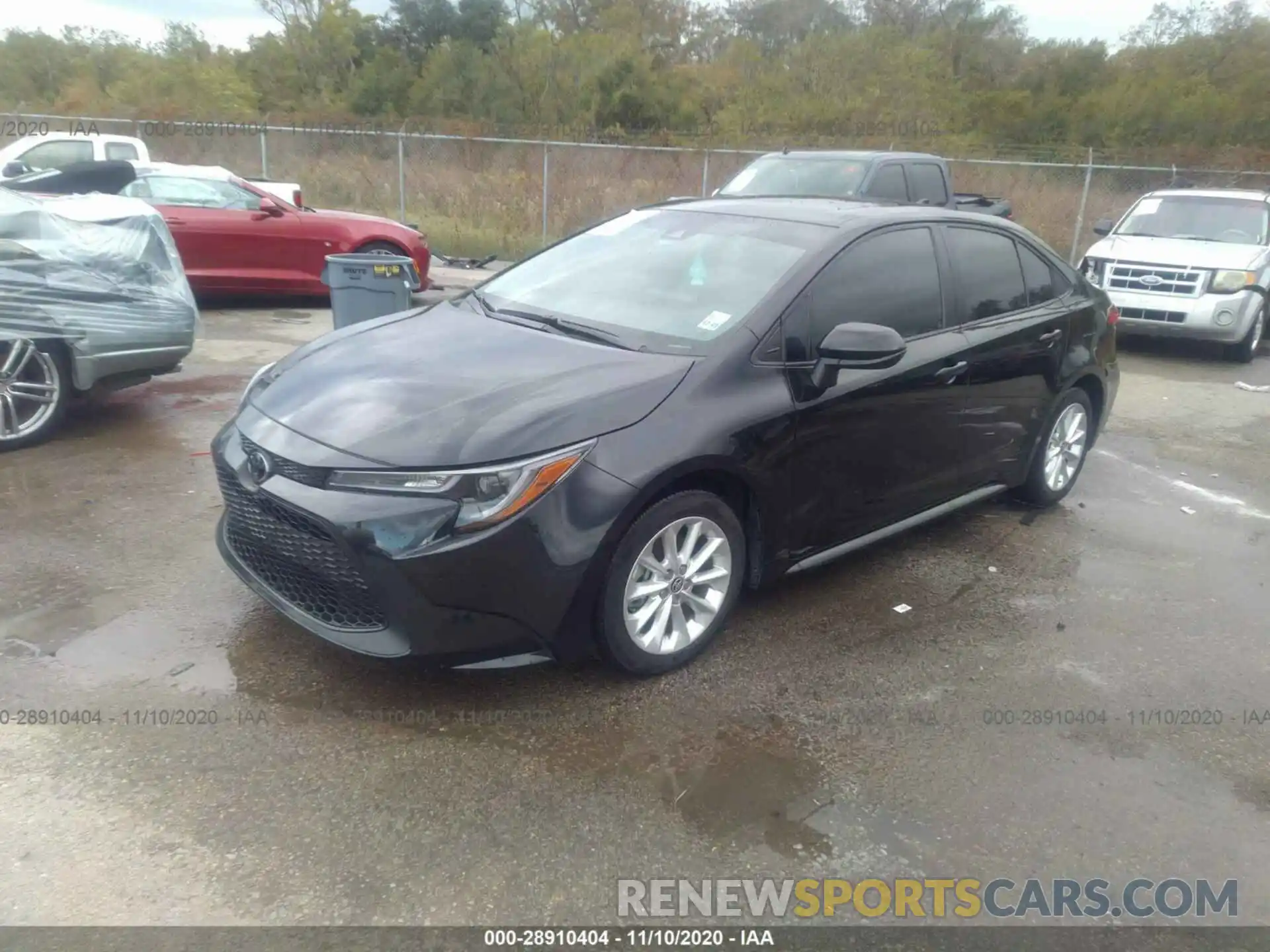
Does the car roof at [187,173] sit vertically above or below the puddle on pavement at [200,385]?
above

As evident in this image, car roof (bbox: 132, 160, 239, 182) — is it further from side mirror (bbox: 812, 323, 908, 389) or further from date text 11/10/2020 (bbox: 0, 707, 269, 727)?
side mirror (bbox: 812, 323, 908, 389)

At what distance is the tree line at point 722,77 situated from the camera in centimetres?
2950

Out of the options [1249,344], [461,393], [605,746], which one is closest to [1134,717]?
[605,746]

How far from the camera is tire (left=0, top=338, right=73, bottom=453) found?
560 cm

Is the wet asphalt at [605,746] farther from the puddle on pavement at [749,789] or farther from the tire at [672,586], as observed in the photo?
the tire at [672,586]

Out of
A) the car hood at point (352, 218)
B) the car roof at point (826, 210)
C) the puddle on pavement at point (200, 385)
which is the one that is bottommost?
the puddle on pavement at point (200, 385)

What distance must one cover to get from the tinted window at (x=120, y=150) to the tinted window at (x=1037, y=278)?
12.9 m

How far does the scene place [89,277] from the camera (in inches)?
231

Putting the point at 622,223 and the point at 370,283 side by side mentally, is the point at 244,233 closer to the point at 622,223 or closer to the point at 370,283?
the point at 370,283

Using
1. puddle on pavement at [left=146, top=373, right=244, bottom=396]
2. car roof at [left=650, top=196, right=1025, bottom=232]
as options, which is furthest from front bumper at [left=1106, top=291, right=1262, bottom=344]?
puddle on pavement at [left=146, top=373, right=244, bottom=396]

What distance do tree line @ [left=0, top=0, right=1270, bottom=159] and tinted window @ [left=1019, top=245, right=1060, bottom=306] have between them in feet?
65.5

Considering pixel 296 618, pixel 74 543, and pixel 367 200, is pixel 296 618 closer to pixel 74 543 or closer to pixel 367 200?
pixel 74 543

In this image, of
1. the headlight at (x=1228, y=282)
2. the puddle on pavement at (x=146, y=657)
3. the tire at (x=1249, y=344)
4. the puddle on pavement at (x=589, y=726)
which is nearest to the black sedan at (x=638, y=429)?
the puddle on pavement at (x=589, y=726)

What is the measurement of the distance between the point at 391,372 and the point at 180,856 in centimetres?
171
